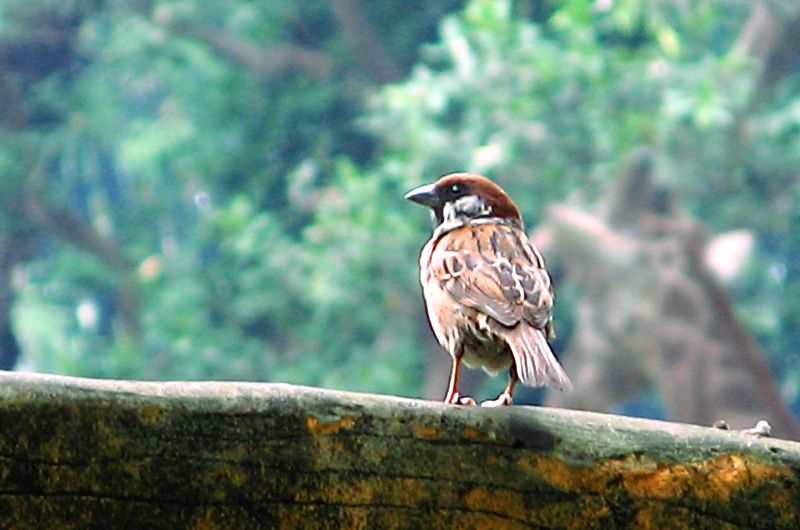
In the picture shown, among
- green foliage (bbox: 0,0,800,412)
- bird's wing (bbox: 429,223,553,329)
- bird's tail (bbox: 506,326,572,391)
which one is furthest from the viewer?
green foliage (bbox: 0,0,800,412)

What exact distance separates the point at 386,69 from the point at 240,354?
3387 millimetres

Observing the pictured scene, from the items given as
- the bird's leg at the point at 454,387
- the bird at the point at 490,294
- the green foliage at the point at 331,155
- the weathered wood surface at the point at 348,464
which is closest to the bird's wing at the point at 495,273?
the bird at the point at 490,294

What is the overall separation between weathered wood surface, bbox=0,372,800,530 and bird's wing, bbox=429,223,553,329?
0.70 metres

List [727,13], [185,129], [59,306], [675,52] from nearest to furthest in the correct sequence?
1. [675,52]
2. [727,13]
3. [185,129]
4. [59,306]

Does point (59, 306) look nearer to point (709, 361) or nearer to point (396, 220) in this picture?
point (396, 220)

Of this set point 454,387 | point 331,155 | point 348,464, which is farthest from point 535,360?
point 331,155

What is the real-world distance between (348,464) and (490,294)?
94cm

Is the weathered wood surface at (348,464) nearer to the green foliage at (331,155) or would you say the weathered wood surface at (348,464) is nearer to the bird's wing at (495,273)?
the bird's wing at (495,273)

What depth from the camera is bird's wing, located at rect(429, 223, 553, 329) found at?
7.75 feet

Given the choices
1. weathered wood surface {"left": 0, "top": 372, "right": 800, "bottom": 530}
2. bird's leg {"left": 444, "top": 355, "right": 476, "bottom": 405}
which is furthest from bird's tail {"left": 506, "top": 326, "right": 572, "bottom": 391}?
weathered wood surface {"left": 0, "top": 372, "right": 800, "bottom": 530}

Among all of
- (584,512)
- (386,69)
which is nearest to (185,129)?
(386,69)

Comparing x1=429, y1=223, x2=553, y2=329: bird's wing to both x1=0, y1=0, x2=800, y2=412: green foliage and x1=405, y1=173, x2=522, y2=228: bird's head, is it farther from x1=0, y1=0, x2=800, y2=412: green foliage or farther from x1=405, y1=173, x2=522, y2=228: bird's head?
x1=0, y1=0, x2=800, y2=412: green foliage

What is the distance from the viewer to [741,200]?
421 inches

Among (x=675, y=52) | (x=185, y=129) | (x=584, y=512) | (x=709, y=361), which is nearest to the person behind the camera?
(x=584, y=512)
